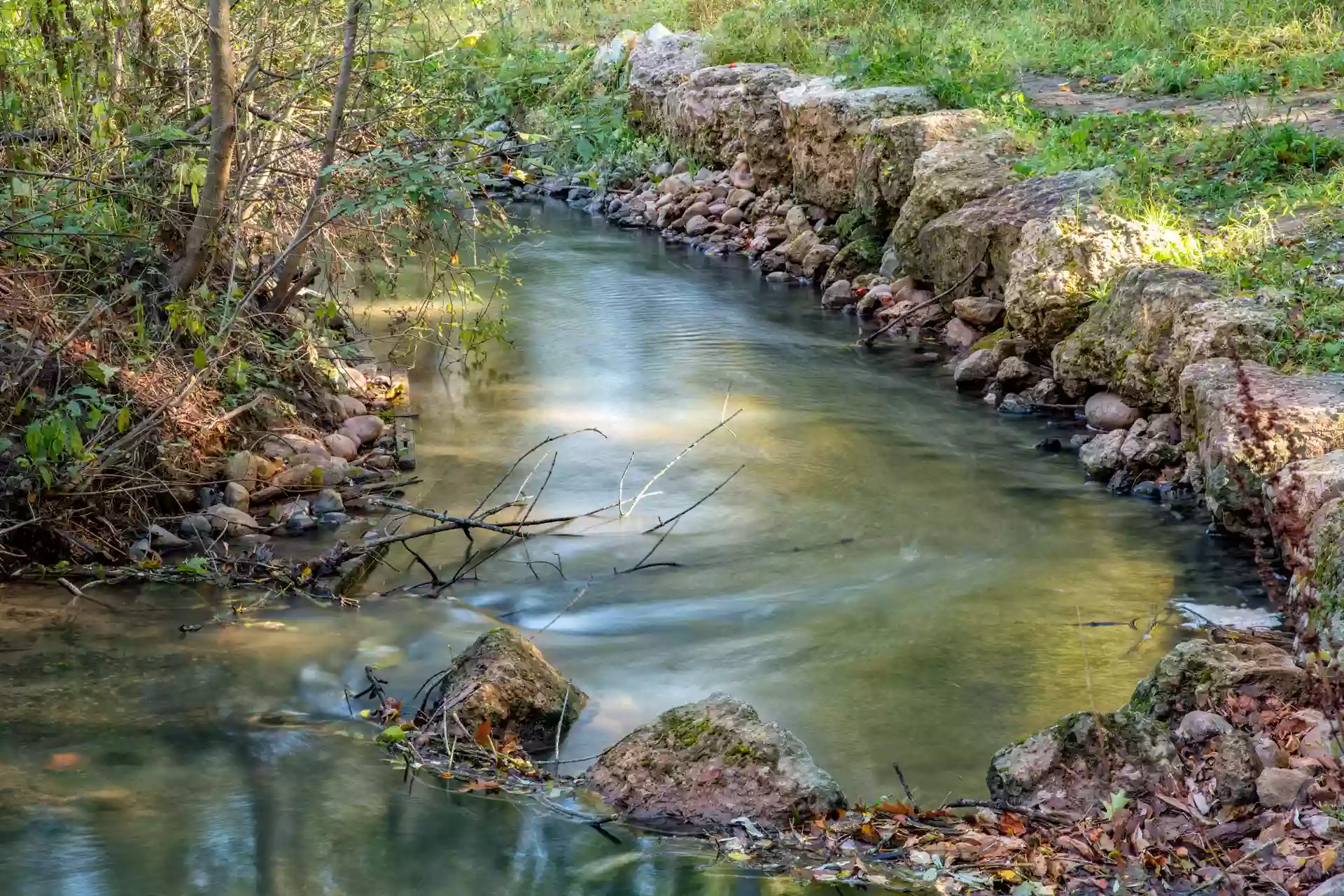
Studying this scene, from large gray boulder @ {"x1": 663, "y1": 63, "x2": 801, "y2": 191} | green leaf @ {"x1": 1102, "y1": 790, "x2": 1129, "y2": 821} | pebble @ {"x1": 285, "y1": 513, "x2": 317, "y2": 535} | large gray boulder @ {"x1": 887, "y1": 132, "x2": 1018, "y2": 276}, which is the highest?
large gray boulder @ {"x1": 663, "y1": 63, "x2": 801, "y2": 191}

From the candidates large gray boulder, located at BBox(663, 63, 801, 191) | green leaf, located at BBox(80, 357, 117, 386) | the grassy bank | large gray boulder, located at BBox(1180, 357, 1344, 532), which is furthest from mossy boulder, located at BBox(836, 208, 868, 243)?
green leaf, located at BBox(80, 357, 117, 386)

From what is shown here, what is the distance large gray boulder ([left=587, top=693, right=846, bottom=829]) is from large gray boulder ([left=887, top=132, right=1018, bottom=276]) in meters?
6.97

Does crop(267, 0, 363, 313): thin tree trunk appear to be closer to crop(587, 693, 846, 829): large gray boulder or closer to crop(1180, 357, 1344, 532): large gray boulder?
crop(587, 693, 846, 829): large gray boulder

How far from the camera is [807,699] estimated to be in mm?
5105

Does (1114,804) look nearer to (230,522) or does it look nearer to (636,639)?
(636,639)

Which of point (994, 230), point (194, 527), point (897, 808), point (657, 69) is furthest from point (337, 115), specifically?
point (657, 69)

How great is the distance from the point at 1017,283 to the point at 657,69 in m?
9.36

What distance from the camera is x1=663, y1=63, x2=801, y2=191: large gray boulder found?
14109mm

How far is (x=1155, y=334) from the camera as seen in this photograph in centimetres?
767

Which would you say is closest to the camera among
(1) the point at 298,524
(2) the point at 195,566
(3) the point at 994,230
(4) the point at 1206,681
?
(4) the point at 1206,681

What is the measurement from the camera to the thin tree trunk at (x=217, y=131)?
5945mm

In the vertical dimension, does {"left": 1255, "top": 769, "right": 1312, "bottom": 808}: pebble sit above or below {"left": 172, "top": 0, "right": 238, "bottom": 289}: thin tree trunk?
below

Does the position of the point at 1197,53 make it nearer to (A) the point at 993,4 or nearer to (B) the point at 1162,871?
(A) the point at 993,4

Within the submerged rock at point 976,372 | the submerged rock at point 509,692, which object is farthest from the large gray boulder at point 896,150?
the submerged rock at point 509,692
